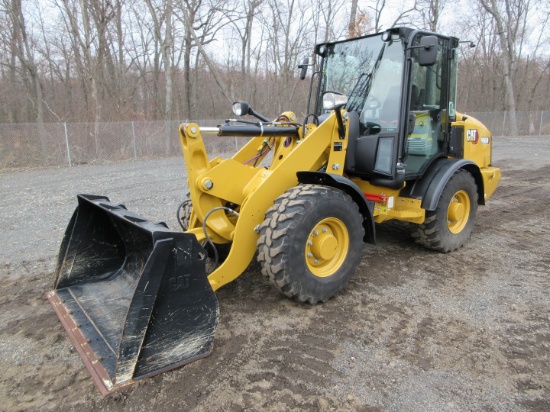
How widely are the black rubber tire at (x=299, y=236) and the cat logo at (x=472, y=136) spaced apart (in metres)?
2.45

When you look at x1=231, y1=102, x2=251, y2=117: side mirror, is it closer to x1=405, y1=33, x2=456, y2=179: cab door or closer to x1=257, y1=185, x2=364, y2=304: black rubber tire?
x1=257, y1=185, x2=364, y2=304: black rubber tire

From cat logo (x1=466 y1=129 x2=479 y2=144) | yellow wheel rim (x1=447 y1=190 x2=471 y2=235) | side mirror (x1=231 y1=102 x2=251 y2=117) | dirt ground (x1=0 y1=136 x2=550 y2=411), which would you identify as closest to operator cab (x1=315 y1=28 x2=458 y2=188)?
cat logo (x1=466 y1=129 x2=479 y2=144)

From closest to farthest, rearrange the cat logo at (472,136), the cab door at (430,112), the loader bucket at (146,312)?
the loader bucket at (146,312) → the cab door at (430,112) → the cat logo at (472,136)

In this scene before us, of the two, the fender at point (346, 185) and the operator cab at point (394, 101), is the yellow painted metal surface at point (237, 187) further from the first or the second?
the operator cab at point (394, 101)

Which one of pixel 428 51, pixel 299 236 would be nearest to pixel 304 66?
pixel 428 51

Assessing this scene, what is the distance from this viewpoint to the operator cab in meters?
4.12

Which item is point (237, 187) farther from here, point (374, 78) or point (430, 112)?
point (430, 112)

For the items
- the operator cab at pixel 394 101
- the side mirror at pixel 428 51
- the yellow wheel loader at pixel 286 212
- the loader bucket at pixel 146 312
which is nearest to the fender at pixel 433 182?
the yellow wheel loader at pixel 286 212

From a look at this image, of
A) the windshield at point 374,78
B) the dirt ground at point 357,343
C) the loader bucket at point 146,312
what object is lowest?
the dirt ground at point 357,343

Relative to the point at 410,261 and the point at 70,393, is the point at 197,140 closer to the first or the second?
the point at 70,393

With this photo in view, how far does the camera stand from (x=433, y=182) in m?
4.57

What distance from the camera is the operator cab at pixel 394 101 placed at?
412 centimetres

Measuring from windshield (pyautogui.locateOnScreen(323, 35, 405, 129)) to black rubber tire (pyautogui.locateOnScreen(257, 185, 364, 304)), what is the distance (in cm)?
114

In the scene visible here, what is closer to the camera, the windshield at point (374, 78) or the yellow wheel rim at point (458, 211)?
the windshield at point (374, 78)
